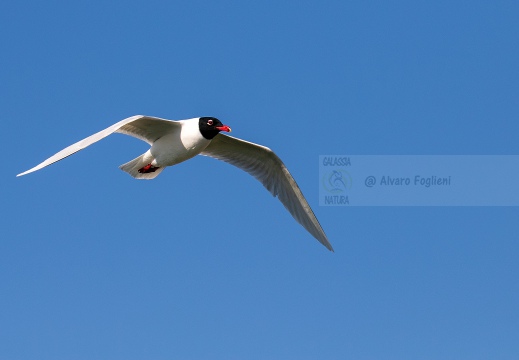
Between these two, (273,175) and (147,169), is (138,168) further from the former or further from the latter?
(273,175)

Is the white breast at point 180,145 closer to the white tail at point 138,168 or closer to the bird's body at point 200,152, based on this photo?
the bird's body at point 200,152

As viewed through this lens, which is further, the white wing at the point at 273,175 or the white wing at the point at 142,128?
the white wing at the point at 273,175

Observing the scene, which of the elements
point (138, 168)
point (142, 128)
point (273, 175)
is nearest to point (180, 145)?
point (142, 128)

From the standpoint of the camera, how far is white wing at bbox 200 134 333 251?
46.5 ft

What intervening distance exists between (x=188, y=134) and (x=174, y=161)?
0.63 meters

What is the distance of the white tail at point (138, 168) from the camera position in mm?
12930

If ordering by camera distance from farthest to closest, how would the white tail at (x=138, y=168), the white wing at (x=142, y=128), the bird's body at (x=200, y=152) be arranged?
the white tail at (x=138, y=168) < the bird's body at (x=200, y=152) < the white wing at (x=142, y=128)

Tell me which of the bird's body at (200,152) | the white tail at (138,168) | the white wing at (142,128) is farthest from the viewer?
the white tail at (138,168)

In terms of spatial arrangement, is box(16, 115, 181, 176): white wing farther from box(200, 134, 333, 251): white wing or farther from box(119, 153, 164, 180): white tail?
box(200, 134, 333, 251): white wing

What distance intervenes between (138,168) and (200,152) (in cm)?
113

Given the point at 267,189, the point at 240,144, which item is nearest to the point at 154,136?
the point at 240,144

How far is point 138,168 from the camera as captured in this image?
1311 cm

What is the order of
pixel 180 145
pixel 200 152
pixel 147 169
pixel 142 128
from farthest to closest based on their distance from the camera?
pixel 200 152 → pixel 147 169 → pixel 142 128 → pixel 180 145

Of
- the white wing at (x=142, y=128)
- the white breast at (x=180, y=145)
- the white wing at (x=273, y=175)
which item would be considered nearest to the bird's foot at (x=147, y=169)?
the white breast at (x=180, y=145)
